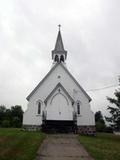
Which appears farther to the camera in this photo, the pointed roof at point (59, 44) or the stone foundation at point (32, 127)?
the pointed roof at point (59, 44)

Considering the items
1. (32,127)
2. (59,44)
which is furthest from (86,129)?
(59,44)

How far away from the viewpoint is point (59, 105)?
89.4ft

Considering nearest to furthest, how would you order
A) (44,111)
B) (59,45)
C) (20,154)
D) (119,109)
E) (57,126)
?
(20,154) → (119,109) → (57,126) → (44,111) → (59,45)

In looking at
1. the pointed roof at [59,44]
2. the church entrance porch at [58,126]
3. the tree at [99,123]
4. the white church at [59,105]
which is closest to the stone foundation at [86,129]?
the white church at [59,105]

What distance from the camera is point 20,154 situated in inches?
412

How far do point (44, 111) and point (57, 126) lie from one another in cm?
274

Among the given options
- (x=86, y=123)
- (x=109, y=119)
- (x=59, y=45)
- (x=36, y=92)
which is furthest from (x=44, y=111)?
(x=59, y=45)

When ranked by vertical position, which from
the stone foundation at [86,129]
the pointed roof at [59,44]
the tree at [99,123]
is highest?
the pointed roof at [59,44]

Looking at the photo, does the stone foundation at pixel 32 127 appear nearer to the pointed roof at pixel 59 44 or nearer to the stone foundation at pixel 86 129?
the stone foundation at pixel 86 129

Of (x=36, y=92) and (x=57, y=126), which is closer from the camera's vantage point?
(x=57, y=126)

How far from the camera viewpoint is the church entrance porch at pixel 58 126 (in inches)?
990

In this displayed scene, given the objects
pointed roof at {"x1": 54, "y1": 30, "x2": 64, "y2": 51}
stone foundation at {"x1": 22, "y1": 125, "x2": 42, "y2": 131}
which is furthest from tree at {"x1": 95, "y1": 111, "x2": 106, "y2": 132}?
stone foundation at {"x1": 22, "y1": 125, "x2": 42, "y2": 131}

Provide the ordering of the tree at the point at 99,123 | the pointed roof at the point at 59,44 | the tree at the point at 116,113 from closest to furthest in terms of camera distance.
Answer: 1. the tree at the point at 116,113
2. the pointed roof at the point at 59,44
3. the tree at the point at 99,123

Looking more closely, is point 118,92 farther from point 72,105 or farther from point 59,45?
point 59,45
